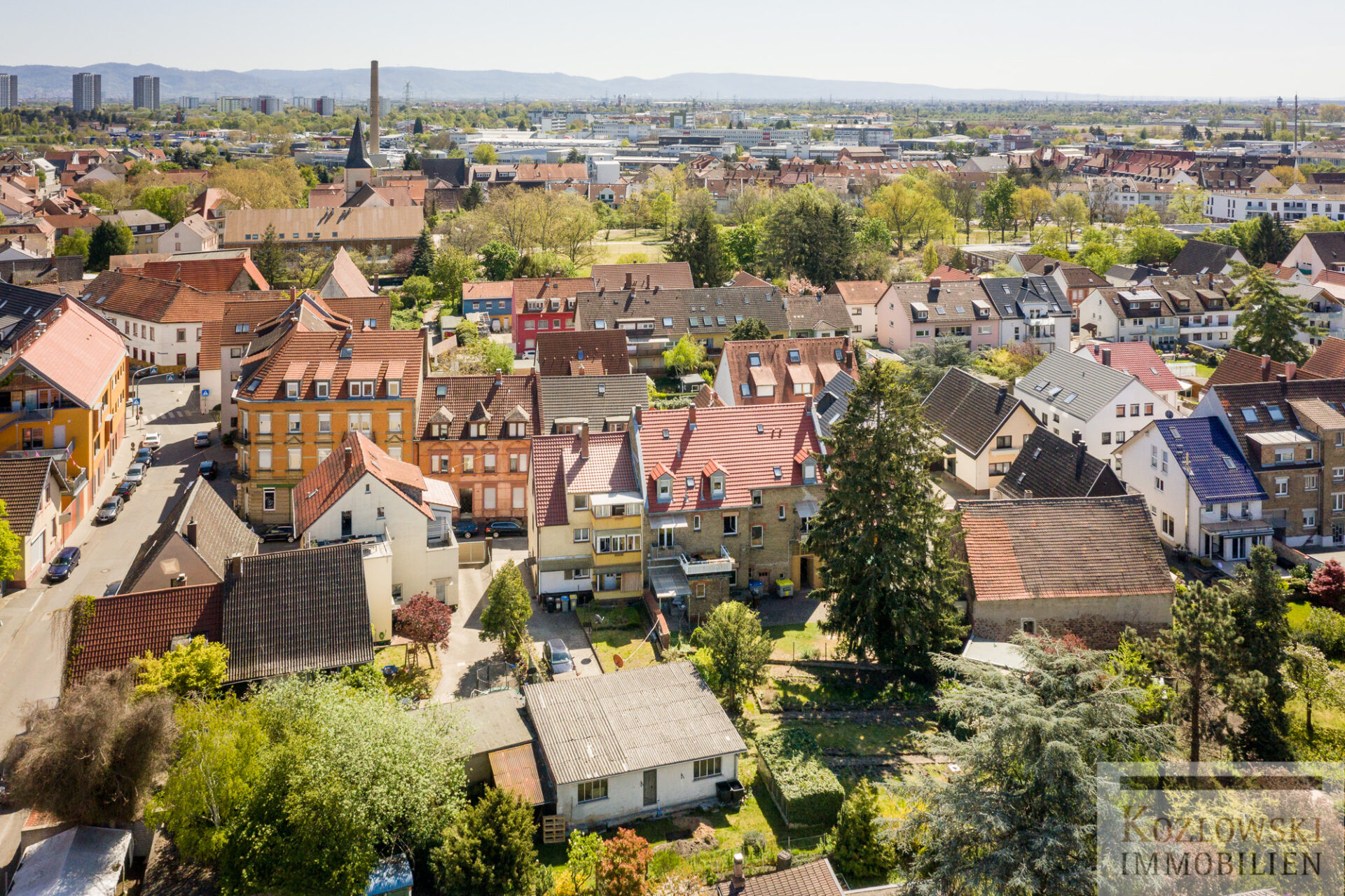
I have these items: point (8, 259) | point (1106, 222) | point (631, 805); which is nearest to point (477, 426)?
point (631, 805)

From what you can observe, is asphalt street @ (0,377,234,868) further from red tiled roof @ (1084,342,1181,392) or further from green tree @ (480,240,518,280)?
red tiled roof @ (1084,342,1181,392)

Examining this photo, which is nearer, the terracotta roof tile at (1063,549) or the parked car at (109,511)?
the terracotta roof tile at (1063,549)

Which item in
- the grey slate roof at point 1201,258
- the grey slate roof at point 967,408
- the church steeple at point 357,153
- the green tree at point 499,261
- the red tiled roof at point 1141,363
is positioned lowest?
the grey slate roof at point 967,408

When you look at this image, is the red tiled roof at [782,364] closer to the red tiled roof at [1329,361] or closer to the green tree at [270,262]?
the red tiled roof at [1329,361]

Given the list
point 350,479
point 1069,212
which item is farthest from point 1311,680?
point 1069,212

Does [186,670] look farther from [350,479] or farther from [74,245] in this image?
[74,245]

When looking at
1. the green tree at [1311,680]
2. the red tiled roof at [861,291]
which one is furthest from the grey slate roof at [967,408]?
the red tiled roof at [861,291]

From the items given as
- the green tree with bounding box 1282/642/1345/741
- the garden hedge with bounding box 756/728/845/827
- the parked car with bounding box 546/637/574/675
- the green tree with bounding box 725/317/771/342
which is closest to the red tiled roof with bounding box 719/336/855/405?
the green tree with bounding box 725/317/771/342
